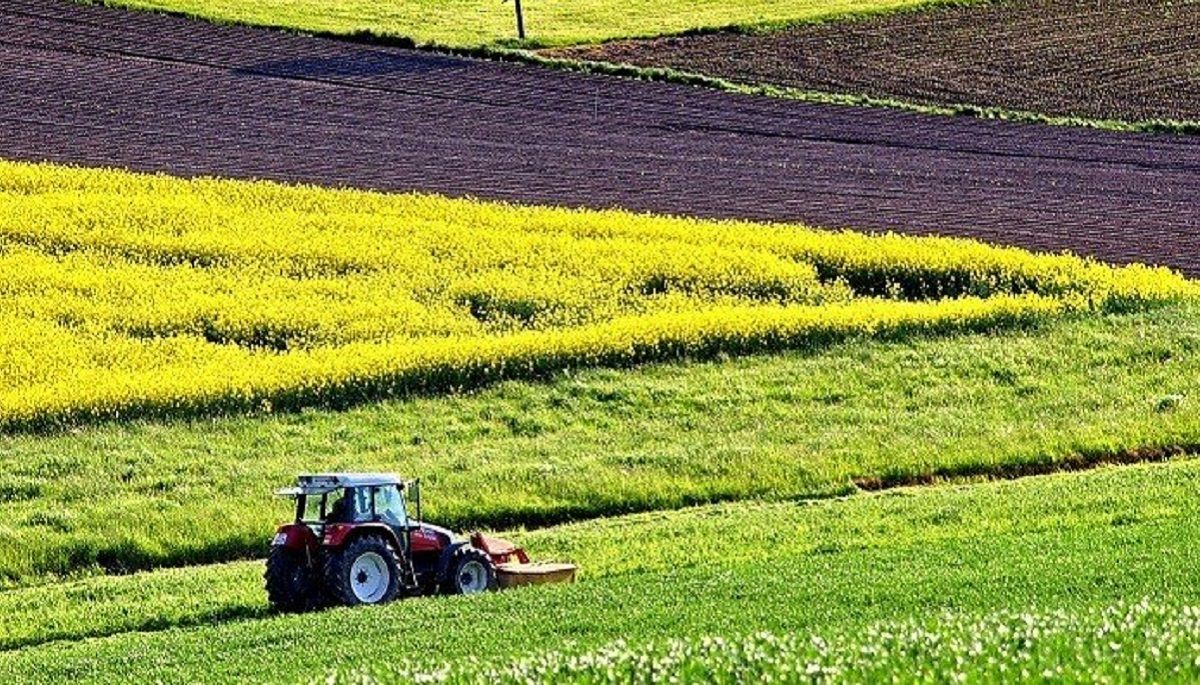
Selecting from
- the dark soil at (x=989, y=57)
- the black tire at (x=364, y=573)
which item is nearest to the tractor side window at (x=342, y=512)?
the black tire at (x=364, y=573)

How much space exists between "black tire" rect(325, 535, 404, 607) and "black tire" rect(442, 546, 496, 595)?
51 cm

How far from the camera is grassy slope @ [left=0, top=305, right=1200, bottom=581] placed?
87.7 ft

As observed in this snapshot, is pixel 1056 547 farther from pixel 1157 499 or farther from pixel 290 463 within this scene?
pixel 290 463

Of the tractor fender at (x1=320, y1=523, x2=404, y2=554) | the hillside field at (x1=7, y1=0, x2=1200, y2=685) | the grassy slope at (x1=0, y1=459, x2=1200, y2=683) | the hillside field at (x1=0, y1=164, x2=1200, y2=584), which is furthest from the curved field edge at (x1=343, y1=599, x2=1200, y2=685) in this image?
the hillside field at (x1=0, y1=164, x2=1200, y2=584)

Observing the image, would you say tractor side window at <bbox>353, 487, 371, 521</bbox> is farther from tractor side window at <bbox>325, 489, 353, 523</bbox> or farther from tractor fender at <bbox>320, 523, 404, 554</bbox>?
tractor fender at <bbox>320, 523, 404, 554</bbox>

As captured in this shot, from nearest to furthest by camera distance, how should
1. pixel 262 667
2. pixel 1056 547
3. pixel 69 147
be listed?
pixel 262 667 < pixel 1056 547 < pixel 69 147

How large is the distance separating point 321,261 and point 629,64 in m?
21.3

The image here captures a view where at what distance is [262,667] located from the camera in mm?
17781

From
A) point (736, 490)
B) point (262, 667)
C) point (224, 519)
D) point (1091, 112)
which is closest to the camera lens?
point (262, 667)

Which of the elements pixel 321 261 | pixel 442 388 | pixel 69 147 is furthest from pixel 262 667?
pixel 69 147

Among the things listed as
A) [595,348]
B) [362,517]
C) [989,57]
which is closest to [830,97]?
[989,57]

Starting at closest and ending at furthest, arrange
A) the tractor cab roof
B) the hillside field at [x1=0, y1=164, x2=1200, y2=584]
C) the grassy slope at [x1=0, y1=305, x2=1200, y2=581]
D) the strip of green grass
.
A: the tractor cab roof → the grassy slope at [x1=0, y1=305, x2=1200, y2=581] → the hillside field at [x1=0, y1=164, x2=1200, y2=584] → the strip of green grass

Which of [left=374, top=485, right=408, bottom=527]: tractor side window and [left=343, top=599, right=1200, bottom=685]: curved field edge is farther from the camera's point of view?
[left=374, top=485, right=408, bottom=527]: tractor side window

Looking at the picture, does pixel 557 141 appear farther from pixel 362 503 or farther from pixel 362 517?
pixel 362 517
